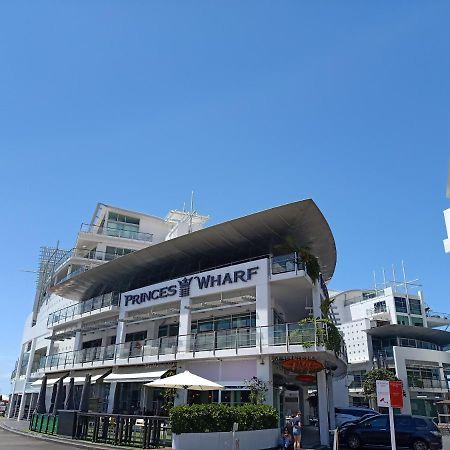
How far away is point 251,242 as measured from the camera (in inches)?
1023

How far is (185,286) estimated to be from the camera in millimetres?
26125

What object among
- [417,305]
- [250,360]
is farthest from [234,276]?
[417,305]

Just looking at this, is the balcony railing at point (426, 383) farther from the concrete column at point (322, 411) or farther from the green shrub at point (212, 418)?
the green shrub at point (212, 418)

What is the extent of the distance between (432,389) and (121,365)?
40176 millimetres

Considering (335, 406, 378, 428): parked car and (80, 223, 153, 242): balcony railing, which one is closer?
(335, 406, 378, 428): parked car

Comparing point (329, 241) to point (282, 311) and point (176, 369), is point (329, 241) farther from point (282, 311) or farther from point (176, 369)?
point (176, 369)

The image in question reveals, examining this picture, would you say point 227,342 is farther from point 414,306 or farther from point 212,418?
point 414,306

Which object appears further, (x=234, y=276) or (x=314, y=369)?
(x=234, y=276)

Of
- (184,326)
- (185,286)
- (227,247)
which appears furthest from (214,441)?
(227,247)

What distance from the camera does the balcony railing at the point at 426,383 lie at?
5038 cm

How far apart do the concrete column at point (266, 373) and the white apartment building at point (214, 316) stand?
0.16 feet

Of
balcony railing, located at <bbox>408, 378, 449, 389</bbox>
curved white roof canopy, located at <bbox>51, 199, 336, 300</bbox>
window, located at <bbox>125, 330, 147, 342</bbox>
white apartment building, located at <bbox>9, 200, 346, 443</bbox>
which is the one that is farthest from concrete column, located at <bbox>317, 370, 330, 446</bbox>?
balcony railing, located at <bbox>408, 378, 449, 389</bbox>

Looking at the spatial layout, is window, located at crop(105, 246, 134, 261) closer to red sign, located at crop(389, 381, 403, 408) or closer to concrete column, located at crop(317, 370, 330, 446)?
concrete column, located at crop(317, 370, 330, 446)

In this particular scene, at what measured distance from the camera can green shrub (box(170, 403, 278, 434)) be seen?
15070mm
